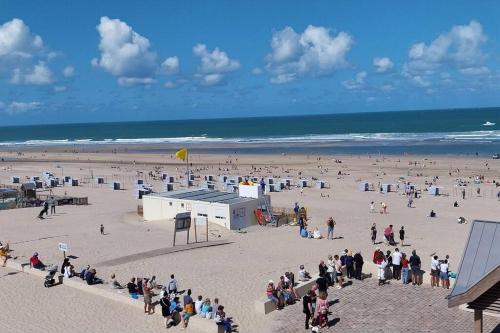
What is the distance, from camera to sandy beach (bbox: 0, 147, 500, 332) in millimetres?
14383

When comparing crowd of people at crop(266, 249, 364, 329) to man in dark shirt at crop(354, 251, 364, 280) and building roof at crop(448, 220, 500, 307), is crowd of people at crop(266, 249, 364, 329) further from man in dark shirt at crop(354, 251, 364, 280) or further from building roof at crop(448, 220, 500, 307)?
building roof at crop(448, 220, 500, 307)

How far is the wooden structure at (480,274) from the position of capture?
7637mm

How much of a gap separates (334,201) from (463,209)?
7186mm

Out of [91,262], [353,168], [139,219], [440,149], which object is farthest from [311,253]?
[440,149]

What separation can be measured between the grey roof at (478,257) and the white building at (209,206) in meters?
16.4

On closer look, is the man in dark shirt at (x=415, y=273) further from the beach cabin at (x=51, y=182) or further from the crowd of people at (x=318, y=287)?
the beach cabin at (x=51, y=182)

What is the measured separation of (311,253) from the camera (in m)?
20.1

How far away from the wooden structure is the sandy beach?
447 centimetres

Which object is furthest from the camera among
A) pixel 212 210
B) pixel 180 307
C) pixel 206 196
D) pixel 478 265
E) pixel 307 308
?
pixel 206 196

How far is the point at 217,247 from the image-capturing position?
2122cm

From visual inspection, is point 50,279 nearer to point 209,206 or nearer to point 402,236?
point 209,206

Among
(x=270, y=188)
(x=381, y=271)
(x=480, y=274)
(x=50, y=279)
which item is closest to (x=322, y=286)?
(x=381, y=271)

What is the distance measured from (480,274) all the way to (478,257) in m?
0.34

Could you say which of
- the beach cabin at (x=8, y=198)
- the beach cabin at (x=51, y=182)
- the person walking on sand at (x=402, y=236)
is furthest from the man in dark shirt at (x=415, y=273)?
the beach cabin at (x=51, y=182)
